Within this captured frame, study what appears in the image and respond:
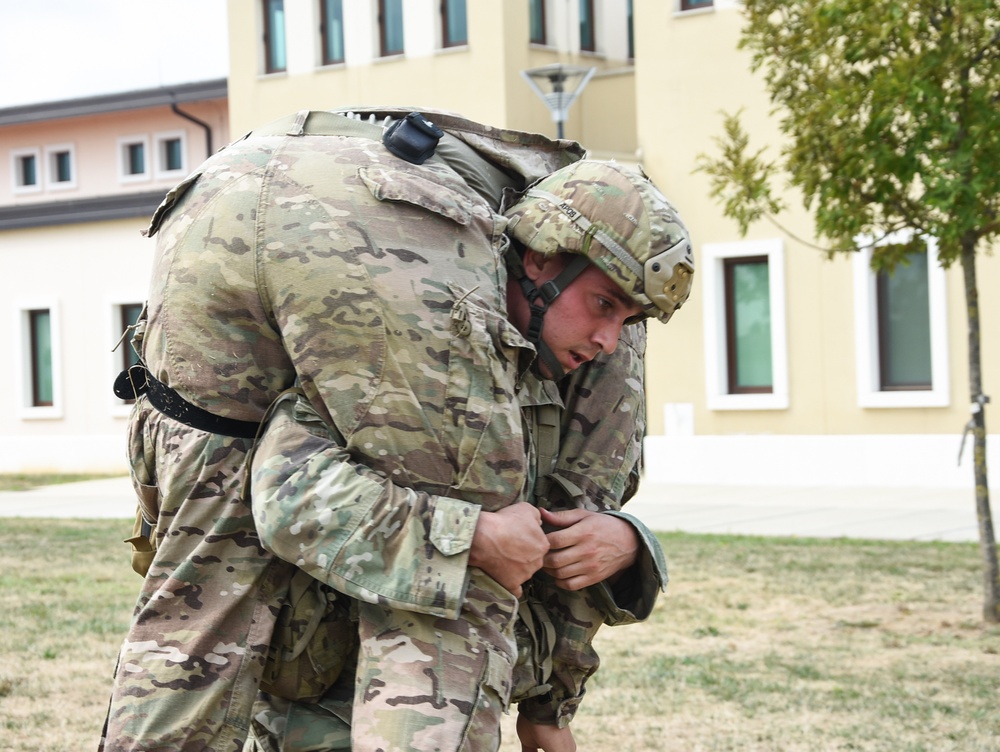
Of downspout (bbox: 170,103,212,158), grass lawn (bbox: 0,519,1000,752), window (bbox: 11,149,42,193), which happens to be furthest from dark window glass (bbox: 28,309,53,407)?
grass lawn (bbox: 0,519,1000,752)

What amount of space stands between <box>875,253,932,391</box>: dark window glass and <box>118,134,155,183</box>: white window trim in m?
15.1

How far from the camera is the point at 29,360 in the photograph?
82.3ft

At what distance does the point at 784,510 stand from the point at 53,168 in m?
18.9

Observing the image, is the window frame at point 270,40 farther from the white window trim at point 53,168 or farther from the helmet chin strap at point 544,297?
the helmet chin strap at point 544,297

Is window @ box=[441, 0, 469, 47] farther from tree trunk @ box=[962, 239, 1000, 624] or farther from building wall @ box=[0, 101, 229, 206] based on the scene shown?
tree trunk @ box=[962, 239, 1000, 624]

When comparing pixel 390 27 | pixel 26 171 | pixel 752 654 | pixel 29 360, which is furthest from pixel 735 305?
Result: pixel 26 171

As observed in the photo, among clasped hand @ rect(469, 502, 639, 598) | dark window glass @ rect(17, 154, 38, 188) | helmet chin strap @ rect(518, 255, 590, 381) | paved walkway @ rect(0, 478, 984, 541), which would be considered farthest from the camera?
dark window glass @ rect(17, 154, 38, 188)

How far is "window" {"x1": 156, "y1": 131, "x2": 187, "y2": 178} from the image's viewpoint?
26.9m

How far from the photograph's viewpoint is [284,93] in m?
22.6

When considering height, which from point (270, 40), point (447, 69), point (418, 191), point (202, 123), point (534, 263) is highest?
point (270, 40)

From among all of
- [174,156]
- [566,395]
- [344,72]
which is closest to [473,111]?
[344,72]

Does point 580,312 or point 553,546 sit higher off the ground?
point 580,312

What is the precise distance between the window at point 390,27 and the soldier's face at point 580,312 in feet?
63.4

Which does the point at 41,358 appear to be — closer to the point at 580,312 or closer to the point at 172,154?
the point at 172,154
